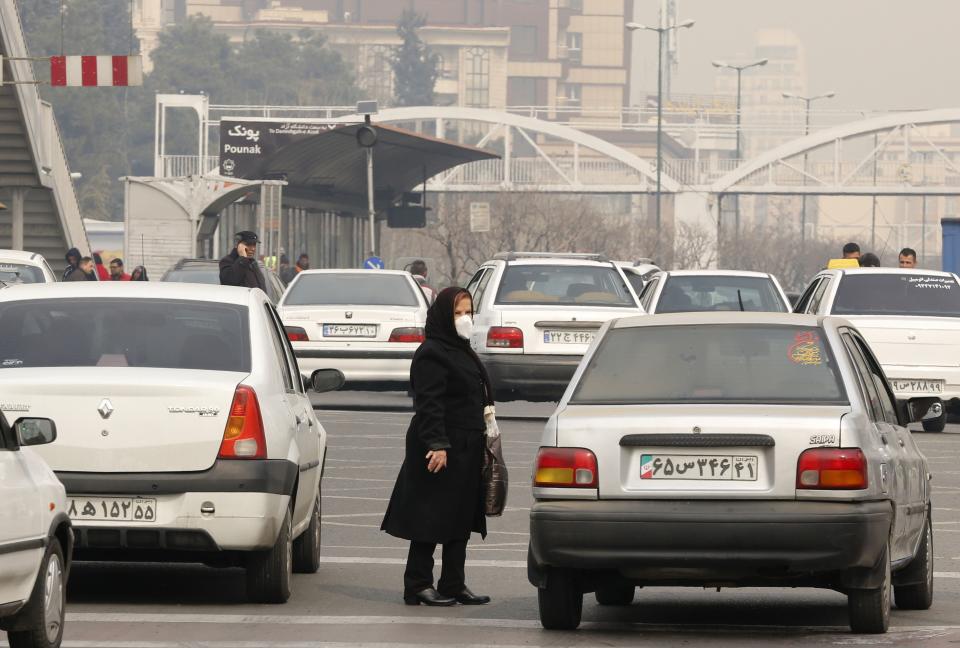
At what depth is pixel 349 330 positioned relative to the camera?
21922 mm

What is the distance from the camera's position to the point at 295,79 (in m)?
174

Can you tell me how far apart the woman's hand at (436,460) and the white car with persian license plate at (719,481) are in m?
0.89

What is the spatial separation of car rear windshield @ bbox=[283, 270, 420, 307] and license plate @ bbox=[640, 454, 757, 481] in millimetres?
14229

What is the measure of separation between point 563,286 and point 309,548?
11091mm

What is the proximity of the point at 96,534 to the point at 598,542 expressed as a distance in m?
2.16

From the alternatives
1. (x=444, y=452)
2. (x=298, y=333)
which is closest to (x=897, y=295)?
(x=298, y=333)

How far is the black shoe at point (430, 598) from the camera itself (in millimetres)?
9516

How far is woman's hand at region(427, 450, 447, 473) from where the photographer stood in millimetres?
9336

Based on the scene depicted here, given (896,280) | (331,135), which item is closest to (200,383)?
(896,280)

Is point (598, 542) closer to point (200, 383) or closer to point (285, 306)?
point (200, 383)

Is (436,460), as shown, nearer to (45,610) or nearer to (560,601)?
(560,601)

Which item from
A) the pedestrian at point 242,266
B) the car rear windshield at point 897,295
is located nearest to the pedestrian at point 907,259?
the car rear windshield at point 897,295

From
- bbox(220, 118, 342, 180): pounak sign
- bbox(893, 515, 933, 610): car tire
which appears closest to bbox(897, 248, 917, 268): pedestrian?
bbox(893, 515, 933, 610): car tire

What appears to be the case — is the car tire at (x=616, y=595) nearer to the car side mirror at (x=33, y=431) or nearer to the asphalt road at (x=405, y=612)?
the asphalt road at (x=405, y=612)
